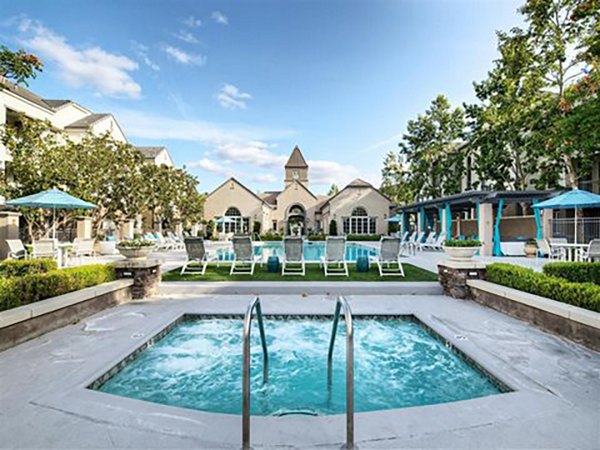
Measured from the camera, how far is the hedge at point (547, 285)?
4.77 m

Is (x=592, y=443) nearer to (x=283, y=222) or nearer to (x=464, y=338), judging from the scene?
(x=464, y=338)

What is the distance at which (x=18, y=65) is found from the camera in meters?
5.06

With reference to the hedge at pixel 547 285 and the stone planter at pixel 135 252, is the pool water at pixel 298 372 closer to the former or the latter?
the hedge at pixel 547 285

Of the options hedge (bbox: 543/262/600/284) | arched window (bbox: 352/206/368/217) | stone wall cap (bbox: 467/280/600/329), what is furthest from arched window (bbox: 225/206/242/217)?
hedge (bbox: 543/262/600/284)

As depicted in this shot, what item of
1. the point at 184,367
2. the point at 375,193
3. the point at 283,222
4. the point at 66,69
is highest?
the point at 66,69

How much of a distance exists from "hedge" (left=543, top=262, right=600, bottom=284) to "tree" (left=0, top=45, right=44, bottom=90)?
10.1 m

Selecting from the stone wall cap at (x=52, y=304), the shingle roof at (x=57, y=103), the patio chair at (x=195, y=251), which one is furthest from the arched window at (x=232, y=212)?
the stone wall cap at (x=52, y=304)

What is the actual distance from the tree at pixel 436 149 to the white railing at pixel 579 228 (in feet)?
37.8

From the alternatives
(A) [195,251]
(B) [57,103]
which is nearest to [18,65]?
(A) [195,251]

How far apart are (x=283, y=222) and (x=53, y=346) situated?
36.2m

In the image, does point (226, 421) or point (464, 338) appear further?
point (464, 338)

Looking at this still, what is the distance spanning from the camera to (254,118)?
2722 cm

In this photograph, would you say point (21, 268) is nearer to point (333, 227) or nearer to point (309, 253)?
point (309, 253)

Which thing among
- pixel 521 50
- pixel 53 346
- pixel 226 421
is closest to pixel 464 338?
pixel 226 421
